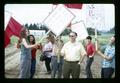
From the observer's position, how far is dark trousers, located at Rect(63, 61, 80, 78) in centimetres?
566

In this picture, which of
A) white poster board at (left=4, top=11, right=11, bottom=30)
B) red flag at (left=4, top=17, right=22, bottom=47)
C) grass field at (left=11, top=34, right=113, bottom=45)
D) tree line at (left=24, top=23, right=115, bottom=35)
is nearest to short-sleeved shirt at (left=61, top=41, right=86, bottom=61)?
grass field at (left=11, top=34, right=113, bottom=45)

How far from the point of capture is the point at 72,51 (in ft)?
18.7

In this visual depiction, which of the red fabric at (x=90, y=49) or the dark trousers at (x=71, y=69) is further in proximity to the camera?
the red fabric at (x=90, y=49)

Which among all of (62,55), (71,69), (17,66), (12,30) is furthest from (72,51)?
(12,30)

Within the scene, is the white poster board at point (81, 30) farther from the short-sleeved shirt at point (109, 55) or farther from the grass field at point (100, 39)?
the short-sleeved shirt at point (109, 55)

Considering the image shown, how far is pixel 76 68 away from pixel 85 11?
1119 millimetres

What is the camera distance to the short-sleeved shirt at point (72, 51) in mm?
5691

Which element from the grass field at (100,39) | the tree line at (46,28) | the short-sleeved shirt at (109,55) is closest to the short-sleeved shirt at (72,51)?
the grass field at (100,39)

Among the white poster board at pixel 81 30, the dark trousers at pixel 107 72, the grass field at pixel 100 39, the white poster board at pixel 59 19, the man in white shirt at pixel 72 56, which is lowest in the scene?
the dark trousers at pixel 107 72

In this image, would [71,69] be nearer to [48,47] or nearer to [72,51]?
[72,51]

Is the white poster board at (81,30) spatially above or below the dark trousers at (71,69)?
above

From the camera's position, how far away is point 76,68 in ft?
18.6
